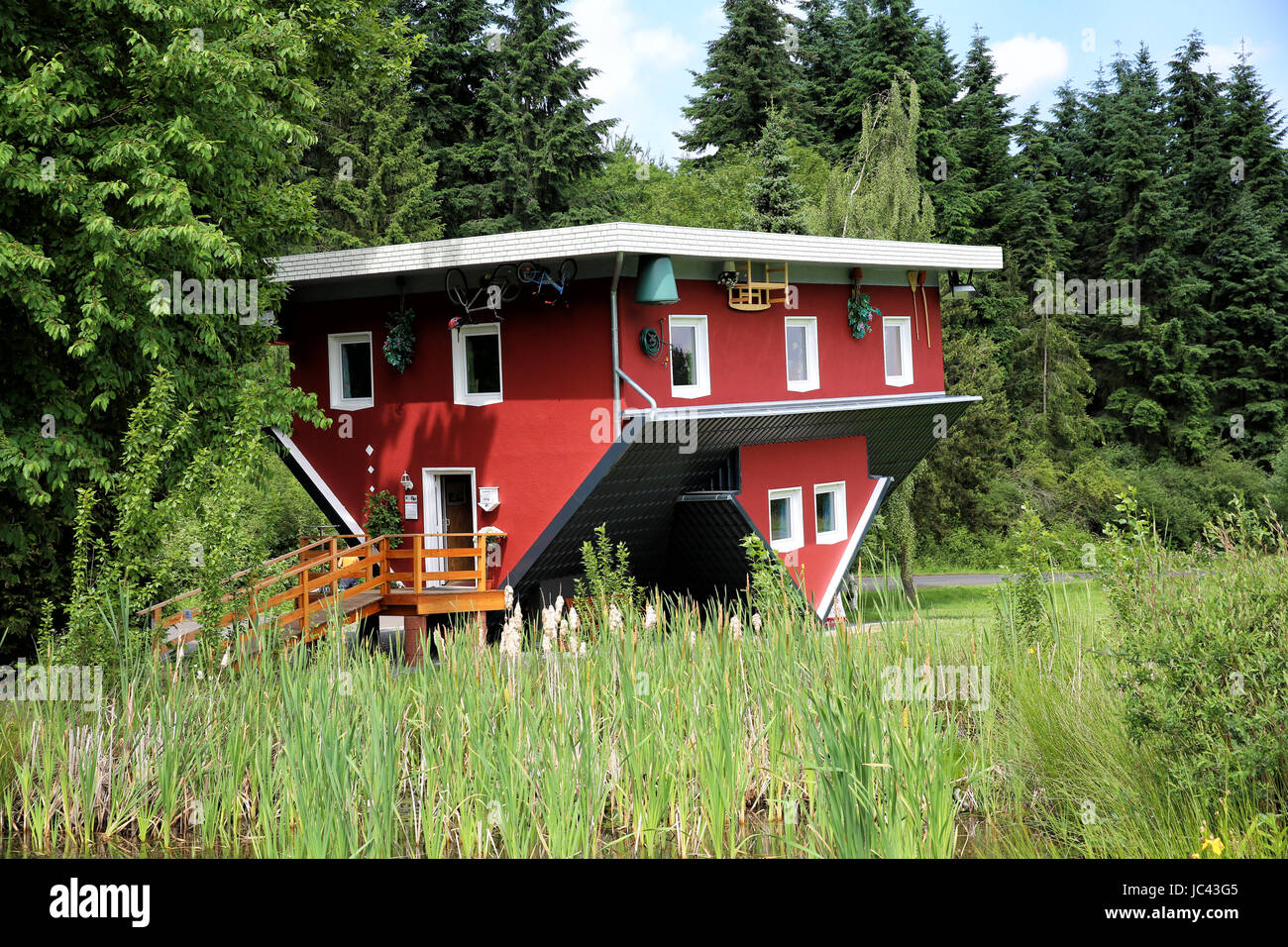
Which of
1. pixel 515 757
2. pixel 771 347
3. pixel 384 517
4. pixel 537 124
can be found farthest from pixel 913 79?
pixel 515 757

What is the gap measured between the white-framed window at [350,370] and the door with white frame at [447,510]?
1543mm

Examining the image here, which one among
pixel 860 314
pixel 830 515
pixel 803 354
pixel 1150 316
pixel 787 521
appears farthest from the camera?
pixel 1150 316

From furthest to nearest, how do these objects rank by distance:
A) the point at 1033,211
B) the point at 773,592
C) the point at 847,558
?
the point at 1033,211
the point at 847,558
the point at 773,592

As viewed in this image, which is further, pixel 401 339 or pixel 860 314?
pixel 860 314

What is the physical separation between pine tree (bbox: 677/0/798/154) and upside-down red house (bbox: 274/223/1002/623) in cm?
2226

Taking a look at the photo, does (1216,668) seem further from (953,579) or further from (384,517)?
(953,579)

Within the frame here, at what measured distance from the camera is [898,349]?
63.5ft

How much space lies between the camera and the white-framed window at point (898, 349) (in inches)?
754

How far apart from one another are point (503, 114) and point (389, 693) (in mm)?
29796

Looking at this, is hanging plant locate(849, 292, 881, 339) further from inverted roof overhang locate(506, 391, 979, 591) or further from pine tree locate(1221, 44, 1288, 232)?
pine tree locate(1221, 44, 1288, 232)

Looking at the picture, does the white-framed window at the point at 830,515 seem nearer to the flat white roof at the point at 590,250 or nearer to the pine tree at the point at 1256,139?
the flat white roof at the point at 590,250

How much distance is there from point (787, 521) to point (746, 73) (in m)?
25.7

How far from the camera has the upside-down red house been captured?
14.9 meters

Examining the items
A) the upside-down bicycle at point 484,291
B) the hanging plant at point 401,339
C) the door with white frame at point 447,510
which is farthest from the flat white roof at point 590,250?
the door with white frame at point 447,510
